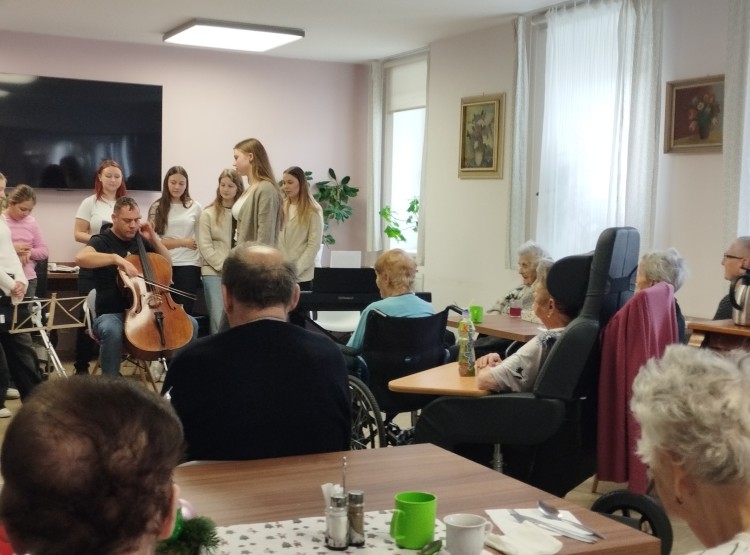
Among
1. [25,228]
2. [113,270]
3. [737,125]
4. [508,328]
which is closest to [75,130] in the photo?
[25,228]

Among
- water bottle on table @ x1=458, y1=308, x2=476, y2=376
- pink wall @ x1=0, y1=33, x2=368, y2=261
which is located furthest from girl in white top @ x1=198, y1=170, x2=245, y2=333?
water bottle on table @ x1=458, y1=308, x2=476, y2=376

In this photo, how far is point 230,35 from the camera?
7719 mm

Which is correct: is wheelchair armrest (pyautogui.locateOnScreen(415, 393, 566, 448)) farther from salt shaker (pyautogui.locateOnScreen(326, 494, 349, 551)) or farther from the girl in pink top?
the girl in pink top

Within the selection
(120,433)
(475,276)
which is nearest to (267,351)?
(120,433)

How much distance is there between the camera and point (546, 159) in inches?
271

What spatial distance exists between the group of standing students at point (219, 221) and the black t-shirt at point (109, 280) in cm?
70

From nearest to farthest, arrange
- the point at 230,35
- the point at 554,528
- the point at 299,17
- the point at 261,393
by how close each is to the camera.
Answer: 1. the point at 554,528
2. the point at 261,393
3. the point at 299,17
4. the point at 230,35

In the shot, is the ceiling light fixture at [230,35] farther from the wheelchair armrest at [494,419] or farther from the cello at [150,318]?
the wheelchair armrest at [494,419]

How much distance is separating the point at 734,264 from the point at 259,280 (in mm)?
3226

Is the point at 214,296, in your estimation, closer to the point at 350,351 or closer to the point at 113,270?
the point at 113,270

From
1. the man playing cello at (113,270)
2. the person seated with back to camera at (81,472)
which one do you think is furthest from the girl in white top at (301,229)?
the person seated with back to camera at (81,472)

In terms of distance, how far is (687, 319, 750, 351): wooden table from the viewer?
4164 mm

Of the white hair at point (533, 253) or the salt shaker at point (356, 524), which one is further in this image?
A: the white hair at point (533, 253)

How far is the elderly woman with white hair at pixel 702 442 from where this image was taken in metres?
1.42
